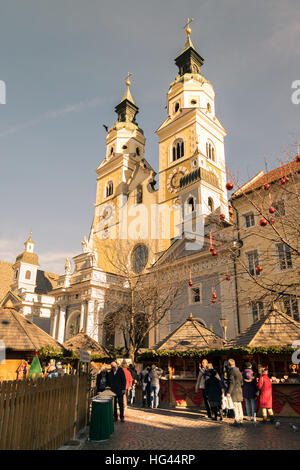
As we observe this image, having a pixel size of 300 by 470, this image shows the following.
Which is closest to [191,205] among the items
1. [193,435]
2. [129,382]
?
[129,382]

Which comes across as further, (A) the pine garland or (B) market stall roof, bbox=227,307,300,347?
(B) market stall roof, bbox=227,307,300,347

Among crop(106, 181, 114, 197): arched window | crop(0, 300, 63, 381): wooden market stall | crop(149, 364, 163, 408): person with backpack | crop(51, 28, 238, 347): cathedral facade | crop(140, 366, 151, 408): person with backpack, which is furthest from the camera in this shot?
crop(106, 181, 114, 197): arched window

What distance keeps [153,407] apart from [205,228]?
55.7 feet

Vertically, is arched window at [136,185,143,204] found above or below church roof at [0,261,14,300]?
above

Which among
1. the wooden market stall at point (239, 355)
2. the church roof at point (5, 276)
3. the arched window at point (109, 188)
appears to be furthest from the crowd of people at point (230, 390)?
the church roof at point (5, 276)

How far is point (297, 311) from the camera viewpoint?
19969mm

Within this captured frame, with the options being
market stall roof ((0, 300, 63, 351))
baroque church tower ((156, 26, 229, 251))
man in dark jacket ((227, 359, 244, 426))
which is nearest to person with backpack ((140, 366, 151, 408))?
market stall roof ((0, 300, 63, 351))

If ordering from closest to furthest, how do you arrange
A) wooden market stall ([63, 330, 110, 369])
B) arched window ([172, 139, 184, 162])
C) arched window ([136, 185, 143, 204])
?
wooden market stall ([63, 330, 110, 369]), arched window ([172, 139, 184, 162]), arched window ([136, 185, 143, 204])

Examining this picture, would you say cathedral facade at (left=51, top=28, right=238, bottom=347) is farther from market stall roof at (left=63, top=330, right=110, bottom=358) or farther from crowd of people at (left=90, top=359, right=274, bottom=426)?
crowd of people at (left=90, top=359, right=274, bottom=426)

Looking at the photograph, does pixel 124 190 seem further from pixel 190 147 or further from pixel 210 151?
pixel 210 151

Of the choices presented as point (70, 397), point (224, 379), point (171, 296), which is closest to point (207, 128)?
point (171, 296)

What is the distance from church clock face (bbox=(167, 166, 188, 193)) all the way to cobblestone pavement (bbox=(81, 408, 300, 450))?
29740 mm

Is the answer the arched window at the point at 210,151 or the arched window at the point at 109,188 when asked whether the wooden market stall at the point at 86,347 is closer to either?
the arched window at the point at 210,151

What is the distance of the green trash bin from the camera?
7805 mm
